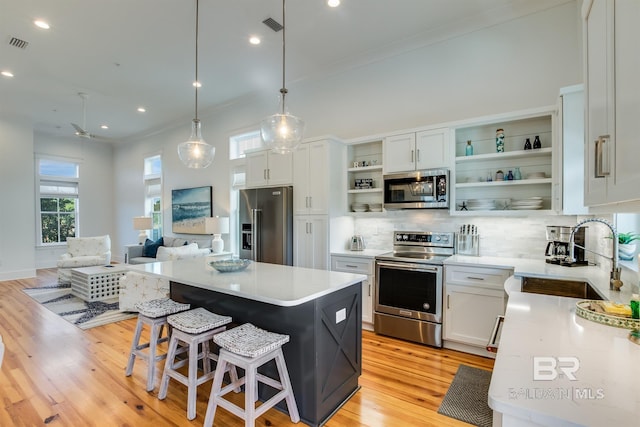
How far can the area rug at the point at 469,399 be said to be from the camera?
2150 mm

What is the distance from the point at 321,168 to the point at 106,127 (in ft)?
21.8

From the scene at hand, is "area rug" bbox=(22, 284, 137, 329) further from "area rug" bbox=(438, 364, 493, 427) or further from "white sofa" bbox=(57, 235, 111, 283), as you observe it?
"area rug" bbox=(438, 364, 493, 427)

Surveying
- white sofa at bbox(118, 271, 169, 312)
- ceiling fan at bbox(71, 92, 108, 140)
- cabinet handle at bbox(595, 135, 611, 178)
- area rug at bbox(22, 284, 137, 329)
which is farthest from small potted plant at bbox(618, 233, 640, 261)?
ceiling fan at bbox(71, 92, 108, 140)

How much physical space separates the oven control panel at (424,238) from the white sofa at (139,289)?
306cm

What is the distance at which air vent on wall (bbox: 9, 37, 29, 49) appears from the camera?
12.6 ft

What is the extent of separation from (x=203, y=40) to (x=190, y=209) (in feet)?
12.8

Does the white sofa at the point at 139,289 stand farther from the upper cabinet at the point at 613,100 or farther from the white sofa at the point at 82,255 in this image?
the upper cabinet at the point at 613,100

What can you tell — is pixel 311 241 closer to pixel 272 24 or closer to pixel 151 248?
pixel 272 24

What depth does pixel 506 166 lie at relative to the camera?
11.0 feet

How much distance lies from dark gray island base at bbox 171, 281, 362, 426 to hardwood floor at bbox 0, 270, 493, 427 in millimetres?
137

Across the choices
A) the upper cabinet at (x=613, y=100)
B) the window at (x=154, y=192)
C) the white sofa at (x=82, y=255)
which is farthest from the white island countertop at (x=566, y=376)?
the window at (x=154, y=192)

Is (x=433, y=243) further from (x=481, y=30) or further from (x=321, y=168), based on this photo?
(x=481, y=30)

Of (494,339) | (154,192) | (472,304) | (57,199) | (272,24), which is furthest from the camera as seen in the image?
(57,199)

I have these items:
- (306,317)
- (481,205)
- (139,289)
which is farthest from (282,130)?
(139,289)
